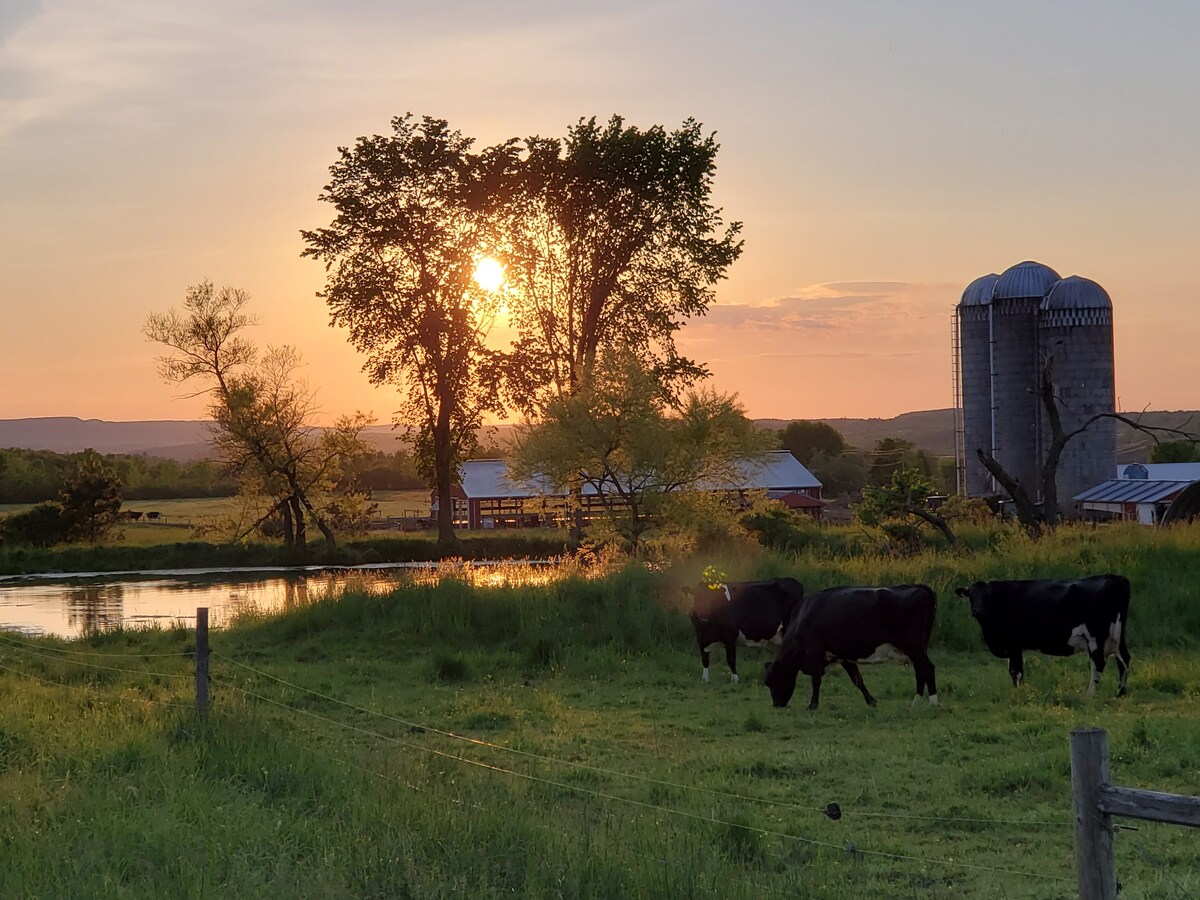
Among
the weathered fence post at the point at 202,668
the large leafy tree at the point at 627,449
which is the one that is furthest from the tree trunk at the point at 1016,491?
the weathered fence post at the point at 202,668

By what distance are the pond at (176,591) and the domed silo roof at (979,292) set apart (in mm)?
22701

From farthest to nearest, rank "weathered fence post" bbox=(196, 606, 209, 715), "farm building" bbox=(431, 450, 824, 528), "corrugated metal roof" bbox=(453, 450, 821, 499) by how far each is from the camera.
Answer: "corrugated metal roof" bbox=(453, 450, 821, 499) < "farm building" bbox=(431, 450, 824, 528) < "weathered fence post" bbox=(196, 606, 209, 715)

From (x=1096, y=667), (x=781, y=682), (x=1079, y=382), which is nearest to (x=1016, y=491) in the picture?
(x=1096, y=667)

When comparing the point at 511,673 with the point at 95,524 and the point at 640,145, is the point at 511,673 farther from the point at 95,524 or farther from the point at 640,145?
the point at 95,524

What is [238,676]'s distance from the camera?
16328 millimetres

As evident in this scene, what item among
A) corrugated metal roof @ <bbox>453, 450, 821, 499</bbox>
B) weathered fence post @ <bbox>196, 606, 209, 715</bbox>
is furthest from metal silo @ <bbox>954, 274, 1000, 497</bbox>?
weathered fence post @ <bbox>196, 606, 209, 715</bbox>

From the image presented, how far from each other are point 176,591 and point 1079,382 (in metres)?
32.6

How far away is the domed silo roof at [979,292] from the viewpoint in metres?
51.4

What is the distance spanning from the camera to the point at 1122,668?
14461 millimetres

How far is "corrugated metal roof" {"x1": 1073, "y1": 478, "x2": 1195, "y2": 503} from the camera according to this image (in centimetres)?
4366

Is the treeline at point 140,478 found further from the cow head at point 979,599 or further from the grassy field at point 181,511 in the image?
the cow head at point 979,599

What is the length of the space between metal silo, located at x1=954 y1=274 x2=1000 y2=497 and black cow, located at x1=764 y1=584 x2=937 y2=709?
37024mm

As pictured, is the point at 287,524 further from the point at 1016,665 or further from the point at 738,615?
the point at 1016,665

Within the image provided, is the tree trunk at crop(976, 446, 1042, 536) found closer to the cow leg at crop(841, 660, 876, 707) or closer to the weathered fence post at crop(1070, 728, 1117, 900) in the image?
the cow leg at crop(841, 660, 876, 707)
